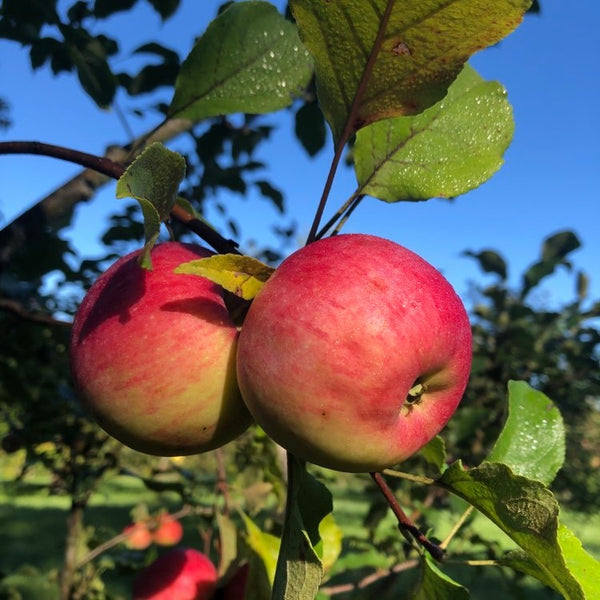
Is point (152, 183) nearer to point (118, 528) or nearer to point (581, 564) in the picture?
point (581, 564)

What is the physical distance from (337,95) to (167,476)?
2.02 m

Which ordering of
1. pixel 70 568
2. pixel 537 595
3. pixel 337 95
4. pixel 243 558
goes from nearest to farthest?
pixel 337 95 < pixel 243 558 < pixel 70 568 < pixel 537 595

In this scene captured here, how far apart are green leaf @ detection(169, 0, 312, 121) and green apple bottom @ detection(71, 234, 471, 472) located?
37 cm

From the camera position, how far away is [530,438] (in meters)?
0.94

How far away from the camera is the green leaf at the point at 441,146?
2.61ft

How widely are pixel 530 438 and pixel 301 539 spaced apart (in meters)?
0.47

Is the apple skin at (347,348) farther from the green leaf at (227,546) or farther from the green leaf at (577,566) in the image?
the green leaf at (227,546)

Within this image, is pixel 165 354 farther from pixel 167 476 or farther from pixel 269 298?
pixel 167 476

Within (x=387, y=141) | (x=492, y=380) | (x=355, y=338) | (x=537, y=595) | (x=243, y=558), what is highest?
(x=387, y=141)

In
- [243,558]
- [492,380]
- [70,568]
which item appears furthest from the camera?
[492,380]

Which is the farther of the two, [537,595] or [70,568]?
[537,595]

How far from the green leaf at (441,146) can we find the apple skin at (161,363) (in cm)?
28

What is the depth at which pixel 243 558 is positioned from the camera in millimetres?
1283

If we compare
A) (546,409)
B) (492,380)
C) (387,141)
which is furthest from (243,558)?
(492,380)
